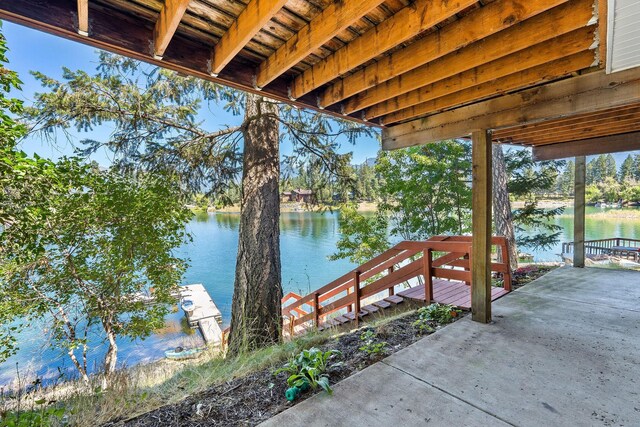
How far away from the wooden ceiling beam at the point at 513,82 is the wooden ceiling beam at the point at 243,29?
218 centimetres

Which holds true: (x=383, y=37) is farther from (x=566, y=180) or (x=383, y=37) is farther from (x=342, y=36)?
(x=566, y=180)

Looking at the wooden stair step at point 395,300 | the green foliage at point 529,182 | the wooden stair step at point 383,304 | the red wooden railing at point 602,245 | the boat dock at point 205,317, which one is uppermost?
the green foliage at point 529,182

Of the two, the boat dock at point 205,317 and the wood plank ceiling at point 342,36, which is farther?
the boat dock at point 205,317

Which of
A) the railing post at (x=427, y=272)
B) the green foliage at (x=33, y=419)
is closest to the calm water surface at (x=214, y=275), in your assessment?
the railing post at (x=427, y=272)

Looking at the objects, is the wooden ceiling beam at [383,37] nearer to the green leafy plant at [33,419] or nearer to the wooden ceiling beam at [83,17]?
the wooden ceiling beam at [83,17]

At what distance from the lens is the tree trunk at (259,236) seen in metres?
4.24

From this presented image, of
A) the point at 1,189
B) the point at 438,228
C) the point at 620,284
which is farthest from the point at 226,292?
the point at 620,284

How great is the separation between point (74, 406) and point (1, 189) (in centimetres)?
222

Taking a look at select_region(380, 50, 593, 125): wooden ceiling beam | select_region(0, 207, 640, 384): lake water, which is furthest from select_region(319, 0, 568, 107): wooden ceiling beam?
select_region(0, 207, 640, 384): lake water

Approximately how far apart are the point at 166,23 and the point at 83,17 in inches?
15.7

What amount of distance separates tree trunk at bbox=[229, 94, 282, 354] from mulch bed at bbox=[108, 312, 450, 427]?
1940mm

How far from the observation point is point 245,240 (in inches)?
173

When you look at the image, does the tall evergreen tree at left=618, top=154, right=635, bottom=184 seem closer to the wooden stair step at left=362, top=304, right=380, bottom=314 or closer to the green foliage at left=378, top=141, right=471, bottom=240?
the green foliage at left=378, top=141, right=471, bottom=240

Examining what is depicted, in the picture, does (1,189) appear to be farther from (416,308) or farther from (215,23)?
(416,308)
